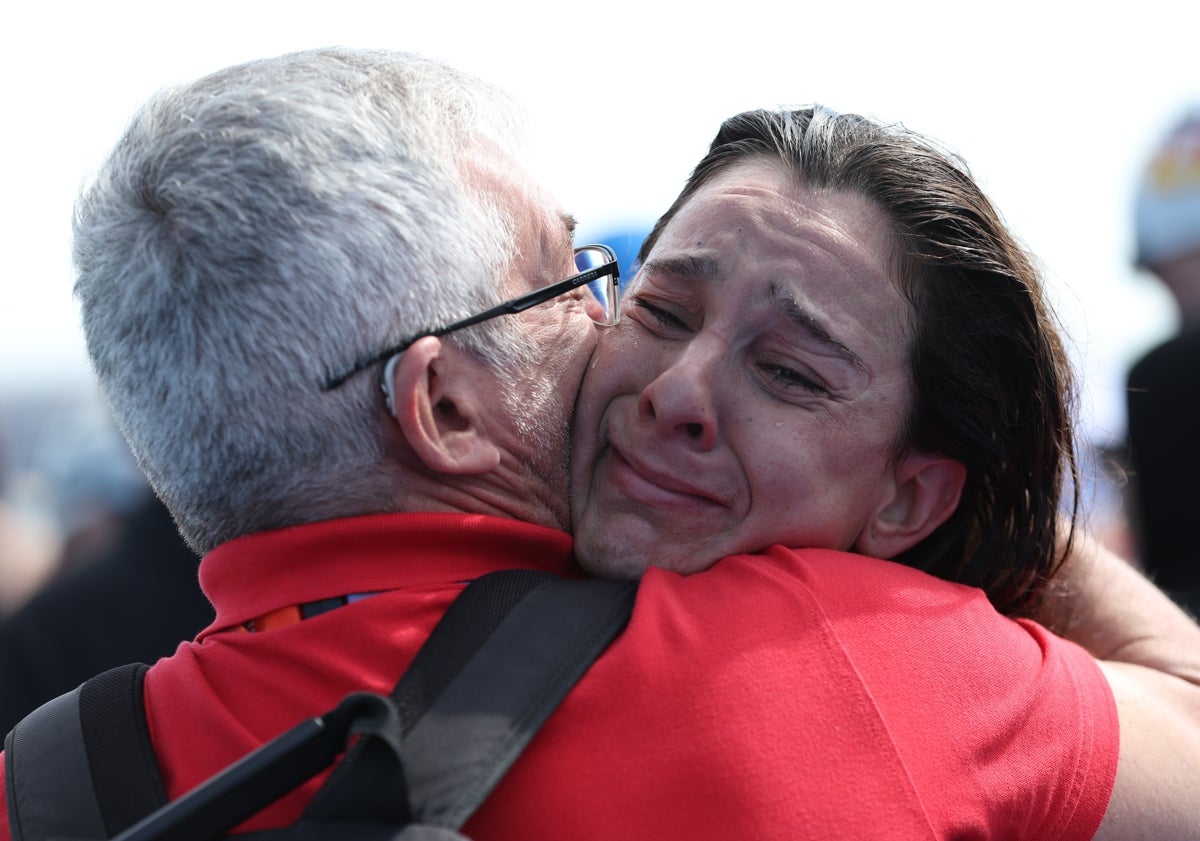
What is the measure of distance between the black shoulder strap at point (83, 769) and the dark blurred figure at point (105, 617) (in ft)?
7.14

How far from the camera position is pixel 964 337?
7.61ft

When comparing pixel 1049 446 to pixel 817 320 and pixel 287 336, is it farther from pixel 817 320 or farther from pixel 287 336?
pixel 287 336

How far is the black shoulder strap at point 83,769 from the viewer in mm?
1581

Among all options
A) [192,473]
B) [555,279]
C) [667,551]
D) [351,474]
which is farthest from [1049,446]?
[192,473]

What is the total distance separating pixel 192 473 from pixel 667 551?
0.86 meters

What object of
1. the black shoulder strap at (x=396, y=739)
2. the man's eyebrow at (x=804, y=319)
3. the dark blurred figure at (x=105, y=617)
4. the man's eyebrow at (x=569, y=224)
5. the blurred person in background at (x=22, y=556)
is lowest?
the blurred person in background at (x=22, y=556)

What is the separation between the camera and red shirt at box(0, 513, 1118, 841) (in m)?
1.55

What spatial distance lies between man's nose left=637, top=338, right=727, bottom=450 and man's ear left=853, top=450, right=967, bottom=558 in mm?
455

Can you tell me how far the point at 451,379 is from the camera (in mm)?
1994

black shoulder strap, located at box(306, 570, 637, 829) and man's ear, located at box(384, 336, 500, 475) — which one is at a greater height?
man's ear, located at box(384, 336, 500, 475)

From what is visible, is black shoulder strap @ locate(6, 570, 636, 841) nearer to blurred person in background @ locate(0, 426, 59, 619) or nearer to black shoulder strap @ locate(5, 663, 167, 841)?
black shoulder strap @ locate(5, 663, 167, 841)

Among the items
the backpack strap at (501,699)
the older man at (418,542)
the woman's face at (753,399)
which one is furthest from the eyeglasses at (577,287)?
the backpack strap at (501,699)

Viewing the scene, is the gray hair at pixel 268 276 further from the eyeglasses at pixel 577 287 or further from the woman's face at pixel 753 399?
the woman's face at pixel 753 399

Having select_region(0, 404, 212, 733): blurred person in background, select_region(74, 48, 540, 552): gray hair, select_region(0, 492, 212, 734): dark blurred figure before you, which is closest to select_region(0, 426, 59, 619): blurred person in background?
select_region(0, 404, 212, 733): blurred person in background
